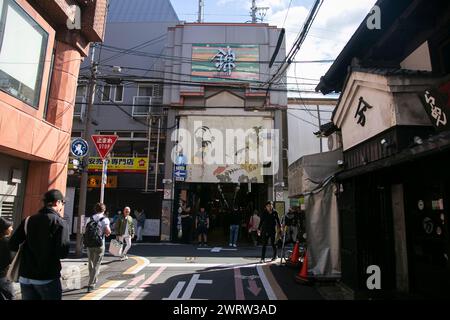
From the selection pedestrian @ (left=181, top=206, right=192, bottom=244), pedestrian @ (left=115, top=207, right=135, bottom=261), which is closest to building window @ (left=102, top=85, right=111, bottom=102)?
pedestrian @ (left=181, top=206, right=192, bottom=244)

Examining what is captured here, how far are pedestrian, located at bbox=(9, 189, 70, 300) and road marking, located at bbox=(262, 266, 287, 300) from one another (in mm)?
4500

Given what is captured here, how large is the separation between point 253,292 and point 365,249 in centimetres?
256

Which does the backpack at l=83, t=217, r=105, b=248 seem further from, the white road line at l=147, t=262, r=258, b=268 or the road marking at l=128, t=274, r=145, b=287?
the white road line at l=147, t=262, r=258, b=268

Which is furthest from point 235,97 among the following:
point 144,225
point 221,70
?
point 144,225

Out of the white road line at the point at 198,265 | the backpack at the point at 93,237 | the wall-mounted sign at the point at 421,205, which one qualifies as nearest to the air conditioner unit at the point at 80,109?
the white road line at the point at 198,265

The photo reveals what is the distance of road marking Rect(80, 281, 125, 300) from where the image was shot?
6.52m

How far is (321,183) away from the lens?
812cm

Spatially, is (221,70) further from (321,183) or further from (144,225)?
(321,183)

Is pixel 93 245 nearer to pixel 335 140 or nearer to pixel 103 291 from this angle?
pixel 103 291

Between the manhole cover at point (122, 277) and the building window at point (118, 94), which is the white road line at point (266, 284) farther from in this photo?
the building window at point (118, 94)

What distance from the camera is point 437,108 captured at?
449 centimetres

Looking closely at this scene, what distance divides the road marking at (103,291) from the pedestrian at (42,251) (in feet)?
9.06
